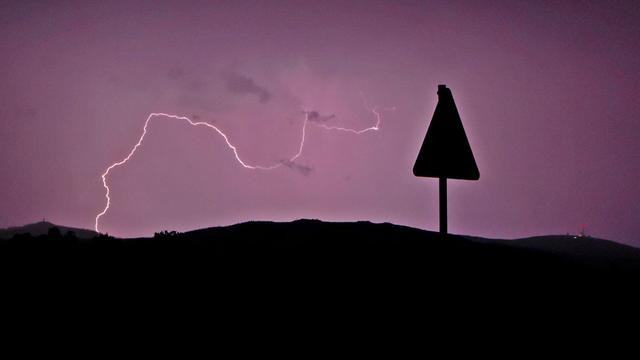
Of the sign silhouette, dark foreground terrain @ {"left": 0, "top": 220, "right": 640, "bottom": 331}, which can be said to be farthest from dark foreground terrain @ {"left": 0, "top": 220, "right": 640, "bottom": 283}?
the sign silhouette

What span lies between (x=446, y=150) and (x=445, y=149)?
0.02 metres

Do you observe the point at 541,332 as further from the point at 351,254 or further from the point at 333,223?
the point at 333,223

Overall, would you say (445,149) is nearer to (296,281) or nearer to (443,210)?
(443,210)

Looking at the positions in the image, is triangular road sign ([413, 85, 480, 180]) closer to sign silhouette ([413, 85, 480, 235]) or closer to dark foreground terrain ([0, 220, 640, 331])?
sign silhouette ([413, 85, 480, 235])

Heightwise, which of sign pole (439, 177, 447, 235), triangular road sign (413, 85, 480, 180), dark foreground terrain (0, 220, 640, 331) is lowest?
dark foreground terrain (0, 220, 640, 331)

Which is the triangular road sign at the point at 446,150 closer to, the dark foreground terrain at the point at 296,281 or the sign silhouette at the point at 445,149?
the sign silhouette at the point at 445,149

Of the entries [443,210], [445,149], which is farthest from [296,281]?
[445,149]

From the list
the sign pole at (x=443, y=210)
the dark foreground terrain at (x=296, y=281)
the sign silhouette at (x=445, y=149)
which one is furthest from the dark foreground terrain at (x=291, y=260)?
the sign silhouette at (x=445, y=149)

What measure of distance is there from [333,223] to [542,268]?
896cm

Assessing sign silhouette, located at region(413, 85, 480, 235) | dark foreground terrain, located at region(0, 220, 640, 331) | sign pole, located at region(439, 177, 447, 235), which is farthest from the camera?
dark foreground terrain, located at region(0, 220, 640, 331)

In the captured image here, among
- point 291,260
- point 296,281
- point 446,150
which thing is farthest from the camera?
point 291,260

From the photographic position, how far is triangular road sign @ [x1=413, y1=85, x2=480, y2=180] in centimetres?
529

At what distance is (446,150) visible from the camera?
209 inches

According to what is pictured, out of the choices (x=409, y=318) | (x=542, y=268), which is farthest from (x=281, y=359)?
(x=542, y=268)
